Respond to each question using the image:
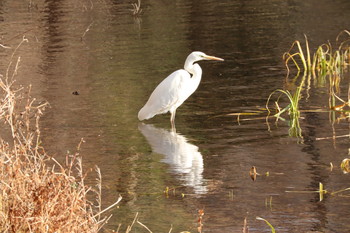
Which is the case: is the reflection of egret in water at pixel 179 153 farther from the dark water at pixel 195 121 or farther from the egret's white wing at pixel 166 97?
the egret's white wing at pixel 166 97

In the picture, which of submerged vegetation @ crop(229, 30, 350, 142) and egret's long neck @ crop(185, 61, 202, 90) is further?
egret's long neck @ crop(185, 61, 202, 90)

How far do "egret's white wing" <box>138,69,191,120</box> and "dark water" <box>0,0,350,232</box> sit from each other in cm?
23

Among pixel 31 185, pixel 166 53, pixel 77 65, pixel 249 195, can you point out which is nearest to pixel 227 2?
pixel 166 53

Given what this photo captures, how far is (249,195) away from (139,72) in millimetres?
8149

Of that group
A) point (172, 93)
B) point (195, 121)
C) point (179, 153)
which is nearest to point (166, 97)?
point (172, 93)

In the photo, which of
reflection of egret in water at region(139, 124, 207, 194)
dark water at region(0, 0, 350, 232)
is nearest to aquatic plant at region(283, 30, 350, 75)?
dark water at region(0, 0, 350, 232)

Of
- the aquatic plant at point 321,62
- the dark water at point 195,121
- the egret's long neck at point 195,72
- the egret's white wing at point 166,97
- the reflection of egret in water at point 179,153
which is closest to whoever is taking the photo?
the dark water at point 195,121

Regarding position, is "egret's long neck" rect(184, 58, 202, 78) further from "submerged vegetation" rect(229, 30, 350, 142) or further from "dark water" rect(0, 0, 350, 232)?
"submerged vegetation" rect(229, 30, 350, 142)

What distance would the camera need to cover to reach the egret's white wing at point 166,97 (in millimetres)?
12062

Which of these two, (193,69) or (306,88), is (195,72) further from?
(306,88)

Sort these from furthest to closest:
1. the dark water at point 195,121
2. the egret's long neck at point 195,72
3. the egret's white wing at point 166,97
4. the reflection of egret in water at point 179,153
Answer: the egret's long neck at point 195,72 → the egret's white wing at point 166,97 → the reflection of egret in water at point 179,153 → the dark water at point 195,121

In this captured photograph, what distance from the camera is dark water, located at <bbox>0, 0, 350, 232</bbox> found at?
26.8 feet

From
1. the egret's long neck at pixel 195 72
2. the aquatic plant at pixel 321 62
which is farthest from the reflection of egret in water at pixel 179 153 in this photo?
the aquatic plant at pixel 321 62

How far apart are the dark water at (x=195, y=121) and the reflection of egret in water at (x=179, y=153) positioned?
0.05ft
